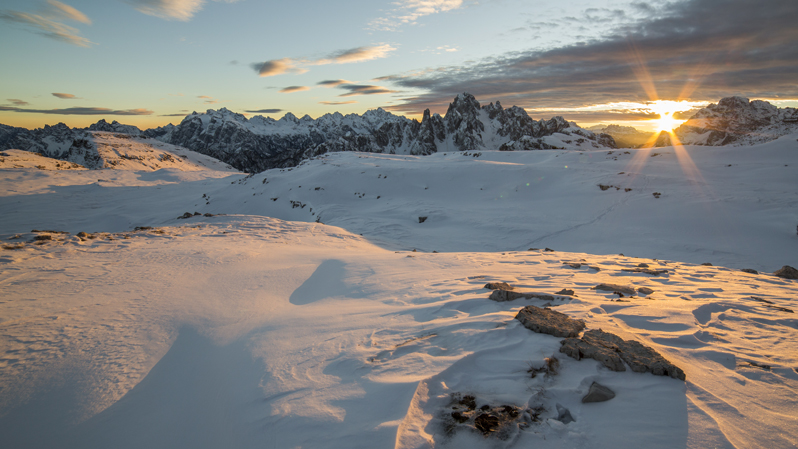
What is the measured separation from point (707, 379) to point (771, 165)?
2451cm

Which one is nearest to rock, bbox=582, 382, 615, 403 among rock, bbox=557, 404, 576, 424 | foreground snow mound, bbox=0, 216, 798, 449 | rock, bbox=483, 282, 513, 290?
foreground snow mound, bbox=0, 216, 798, 449

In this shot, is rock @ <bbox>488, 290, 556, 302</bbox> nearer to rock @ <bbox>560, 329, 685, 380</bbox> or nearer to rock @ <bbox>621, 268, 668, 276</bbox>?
rock @ <bbox>560, 329, 685, 380</bbox>

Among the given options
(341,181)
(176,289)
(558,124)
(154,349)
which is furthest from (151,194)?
(558,124)

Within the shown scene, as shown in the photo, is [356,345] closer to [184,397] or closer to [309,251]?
[184,397]

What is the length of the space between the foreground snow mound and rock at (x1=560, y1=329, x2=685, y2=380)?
0.10 metres

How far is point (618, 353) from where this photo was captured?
305 cm

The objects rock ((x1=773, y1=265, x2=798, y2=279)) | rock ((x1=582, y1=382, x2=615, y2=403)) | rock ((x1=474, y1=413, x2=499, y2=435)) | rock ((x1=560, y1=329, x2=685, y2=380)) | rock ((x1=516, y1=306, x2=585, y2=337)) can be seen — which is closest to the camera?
rock ((x1=474, y1=413, x2=499, y2=435))

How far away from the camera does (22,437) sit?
2.49m

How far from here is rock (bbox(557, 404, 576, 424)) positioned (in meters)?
2.34

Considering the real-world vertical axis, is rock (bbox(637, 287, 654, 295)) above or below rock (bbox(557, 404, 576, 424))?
above

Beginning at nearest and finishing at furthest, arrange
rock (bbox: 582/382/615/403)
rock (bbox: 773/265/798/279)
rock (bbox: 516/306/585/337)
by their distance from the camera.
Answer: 1. rock (bbox: 582/382/615/403)
2. rock (bbox: 516/306/585/337)
3. rock (bbox: 773/265/798/279)

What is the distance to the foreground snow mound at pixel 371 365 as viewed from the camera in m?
2.32

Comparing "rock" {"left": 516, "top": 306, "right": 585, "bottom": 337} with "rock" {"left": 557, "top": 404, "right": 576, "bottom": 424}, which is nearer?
"rock" {"left": 557, "top": 404, "right": 576, "bottom": 424}

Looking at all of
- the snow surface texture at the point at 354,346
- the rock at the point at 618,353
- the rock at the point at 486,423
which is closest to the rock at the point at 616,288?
the snow surface texture at the point at 354,346
